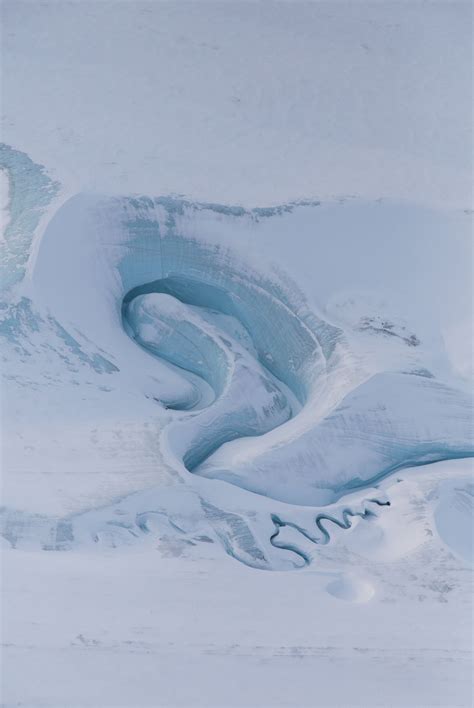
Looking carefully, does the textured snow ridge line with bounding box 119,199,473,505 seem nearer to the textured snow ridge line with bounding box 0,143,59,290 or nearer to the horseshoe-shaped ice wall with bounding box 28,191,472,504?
the horseshoe-shaped ice wall with bounding box 28,191,472,504

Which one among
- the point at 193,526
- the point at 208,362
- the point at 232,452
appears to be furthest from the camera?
the point at 208,362

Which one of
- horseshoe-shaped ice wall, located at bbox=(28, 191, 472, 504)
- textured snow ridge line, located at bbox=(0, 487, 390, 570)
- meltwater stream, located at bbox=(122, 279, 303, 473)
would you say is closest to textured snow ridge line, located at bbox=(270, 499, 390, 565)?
textured snow ridge line, located at bbox=(0, 487, 390, 570)

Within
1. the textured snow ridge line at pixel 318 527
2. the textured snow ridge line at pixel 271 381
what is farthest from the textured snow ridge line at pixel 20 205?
the textured snow ridge line at pixel 318 527

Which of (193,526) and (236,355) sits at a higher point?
(236,355)

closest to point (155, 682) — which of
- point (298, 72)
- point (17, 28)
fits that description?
point (298, 72)

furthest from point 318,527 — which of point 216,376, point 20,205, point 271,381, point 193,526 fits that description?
point 20,205

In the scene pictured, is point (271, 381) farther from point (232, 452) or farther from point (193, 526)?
point (193, 526)
